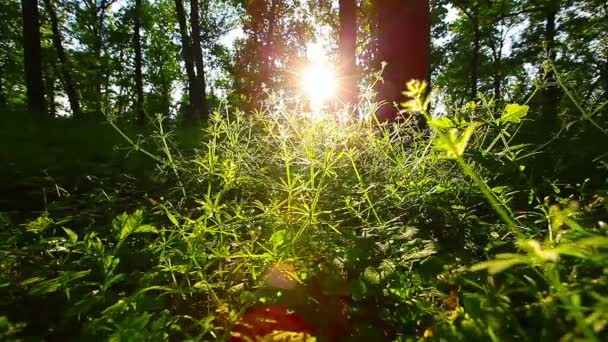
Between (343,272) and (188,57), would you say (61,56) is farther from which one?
(343,272)

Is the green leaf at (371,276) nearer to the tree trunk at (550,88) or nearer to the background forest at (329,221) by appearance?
the background forest at (329,221)

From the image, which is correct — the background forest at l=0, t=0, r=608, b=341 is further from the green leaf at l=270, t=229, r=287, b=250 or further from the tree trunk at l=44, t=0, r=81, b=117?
the tree trunk at l=44, t=0, r=81, b=117

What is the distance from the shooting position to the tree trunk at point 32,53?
331 inches

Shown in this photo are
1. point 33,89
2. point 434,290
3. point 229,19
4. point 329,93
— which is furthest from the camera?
point 229,19

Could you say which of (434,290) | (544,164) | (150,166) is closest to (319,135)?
(434,290)

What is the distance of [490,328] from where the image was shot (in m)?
0.77

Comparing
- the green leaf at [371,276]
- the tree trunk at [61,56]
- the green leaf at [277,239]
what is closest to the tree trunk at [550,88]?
the green leaf at [371,276]

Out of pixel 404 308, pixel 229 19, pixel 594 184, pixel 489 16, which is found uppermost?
pixel 229 19

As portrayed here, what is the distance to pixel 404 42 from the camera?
4.15 m

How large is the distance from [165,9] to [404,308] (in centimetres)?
3355

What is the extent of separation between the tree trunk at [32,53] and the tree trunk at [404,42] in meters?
7.81

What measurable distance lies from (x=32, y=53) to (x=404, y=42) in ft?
27.2

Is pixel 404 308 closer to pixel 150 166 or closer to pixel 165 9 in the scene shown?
pixel 150 166

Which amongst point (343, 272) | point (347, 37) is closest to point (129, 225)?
point (343, 272)
